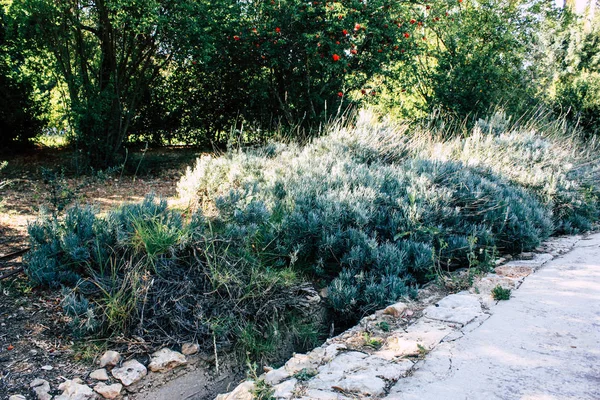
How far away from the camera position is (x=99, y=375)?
2.50 meters

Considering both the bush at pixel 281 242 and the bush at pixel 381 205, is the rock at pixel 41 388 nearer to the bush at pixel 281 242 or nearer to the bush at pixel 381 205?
the bush at pixel 281 242

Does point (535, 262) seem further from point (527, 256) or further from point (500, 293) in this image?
point (500, 293)

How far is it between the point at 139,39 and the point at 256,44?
1970 mm

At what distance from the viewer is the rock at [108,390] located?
2406mm

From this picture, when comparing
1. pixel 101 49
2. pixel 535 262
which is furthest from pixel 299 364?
pixel 101 49

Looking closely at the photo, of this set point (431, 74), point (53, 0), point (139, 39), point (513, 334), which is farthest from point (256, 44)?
point (513, 334)

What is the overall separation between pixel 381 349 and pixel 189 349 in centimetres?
116

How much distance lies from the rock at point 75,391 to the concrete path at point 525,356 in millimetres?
1513

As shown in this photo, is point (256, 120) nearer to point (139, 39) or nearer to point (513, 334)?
point (139, 39)

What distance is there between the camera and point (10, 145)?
30.0 feet

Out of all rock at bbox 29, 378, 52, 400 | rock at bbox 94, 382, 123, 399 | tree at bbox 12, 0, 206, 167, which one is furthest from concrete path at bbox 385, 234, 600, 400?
tree at bbox 12, 0, 206, 167

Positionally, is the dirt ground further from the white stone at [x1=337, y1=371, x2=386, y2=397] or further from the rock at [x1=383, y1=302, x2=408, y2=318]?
the rock at [x1=383, y1=302, x2=408, y2=318]

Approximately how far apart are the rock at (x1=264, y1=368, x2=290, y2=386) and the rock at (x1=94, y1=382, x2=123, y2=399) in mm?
787

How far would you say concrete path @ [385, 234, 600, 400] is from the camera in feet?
6.81
